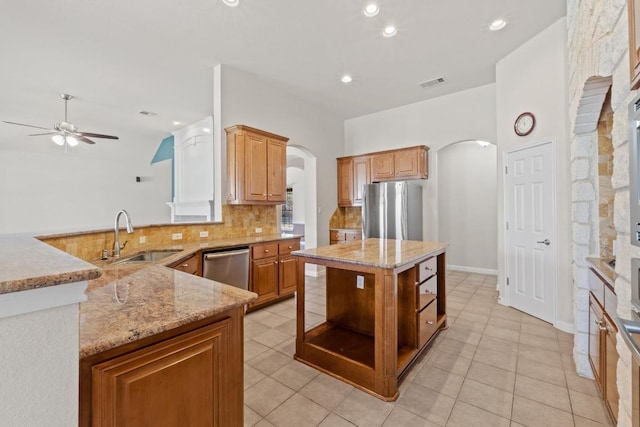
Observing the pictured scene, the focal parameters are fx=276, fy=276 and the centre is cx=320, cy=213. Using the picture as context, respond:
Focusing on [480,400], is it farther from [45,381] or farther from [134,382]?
[45,381]

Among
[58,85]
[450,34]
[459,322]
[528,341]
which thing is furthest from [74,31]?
[528,341]

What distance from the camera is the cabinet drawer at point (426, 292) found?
7.82 feet

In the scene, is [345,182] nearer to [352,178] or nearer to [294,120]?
[352,178]

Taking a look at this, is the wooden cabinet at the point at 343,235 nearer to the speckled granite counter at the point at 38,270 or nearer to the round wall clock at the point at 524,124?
the round wall clock at the point at 524,124

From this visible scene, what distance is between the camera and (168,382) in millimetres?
1000

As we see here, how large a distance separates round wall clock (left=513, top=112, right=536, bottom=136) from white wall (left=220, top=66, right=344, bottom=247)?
10.5 ft

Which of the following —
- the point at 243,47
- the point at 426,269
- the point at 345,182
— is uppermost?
the point at 243,47

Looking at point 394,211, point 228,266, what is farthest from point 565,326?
point 228,266

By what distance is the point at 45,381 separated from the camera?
653 mm

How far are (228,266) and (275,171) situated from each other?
1.64 meters

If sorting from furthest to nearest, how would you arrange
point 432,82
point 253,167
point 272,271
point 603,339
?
point 432,82 → point 253,167 → point 272,271 → point 603,339

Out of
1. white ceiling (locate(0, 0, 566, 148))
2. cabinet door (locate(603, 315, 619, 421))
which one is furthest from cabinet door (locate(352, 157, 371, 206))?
cabinet door (locate(603, 315, 619, 421))

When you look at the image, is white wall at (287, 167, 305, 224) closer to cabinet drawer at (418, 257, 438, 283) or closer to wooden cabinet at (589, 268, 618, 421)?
cabinet drawer at (418, 257, 438, 283)

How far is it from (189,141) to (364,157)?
3.97 metres
